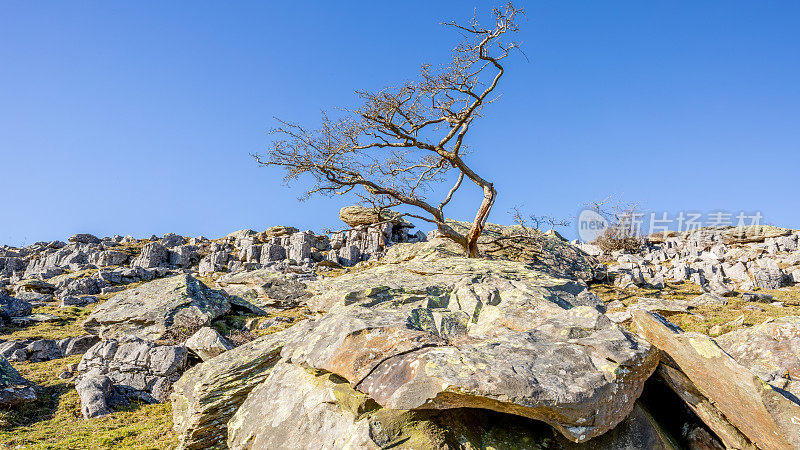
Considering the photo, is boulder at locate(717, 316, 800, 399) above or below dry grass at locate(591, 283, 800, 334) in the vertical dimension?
below

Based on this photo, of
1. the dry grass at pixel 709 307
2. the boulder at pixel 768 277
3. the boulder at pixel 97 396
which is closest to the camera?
the boulder at pixel 97 396

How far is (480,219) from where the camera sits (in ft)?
86.7

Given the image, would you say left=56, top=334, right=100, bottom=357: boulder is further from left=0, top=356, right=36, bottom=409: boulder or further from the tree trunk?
the tree trunk

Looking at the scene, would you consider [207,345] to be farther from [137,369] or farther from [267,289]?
[267,289]

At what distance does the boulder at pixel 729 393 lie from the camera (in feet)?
18.7

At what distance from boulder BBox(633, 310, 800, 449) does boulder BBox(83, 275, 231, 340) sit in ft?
66.5

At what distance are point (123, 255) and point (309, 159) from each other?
146ft

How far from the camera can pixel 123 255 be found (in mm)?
56250

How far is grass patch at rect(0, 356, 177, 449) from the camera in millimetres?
11570

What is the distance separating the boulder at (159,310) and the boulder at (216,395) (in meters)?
11.5

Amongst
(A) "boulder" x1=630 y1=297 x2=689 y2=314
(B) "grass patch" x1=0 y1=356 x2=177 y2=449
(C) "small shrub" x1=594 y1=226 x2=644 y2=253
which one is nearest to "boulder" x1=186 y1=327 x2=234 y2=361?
(B) "grass patch" x1=0 y1=356 x2=177 y2=449

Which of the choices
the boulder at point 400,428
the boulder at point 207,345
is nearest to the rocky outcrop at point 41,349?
the boulder at point 207,345

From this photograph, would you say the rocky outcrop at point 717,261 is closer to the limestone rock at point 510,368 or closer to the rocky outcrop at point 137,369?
the limestone rock at point 510,368

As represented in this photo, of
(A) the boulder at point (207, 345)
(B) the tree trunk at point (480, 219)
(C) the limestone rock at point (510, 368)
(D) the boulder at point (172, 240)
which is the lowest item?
(A) the boulder at point (207, 345)
